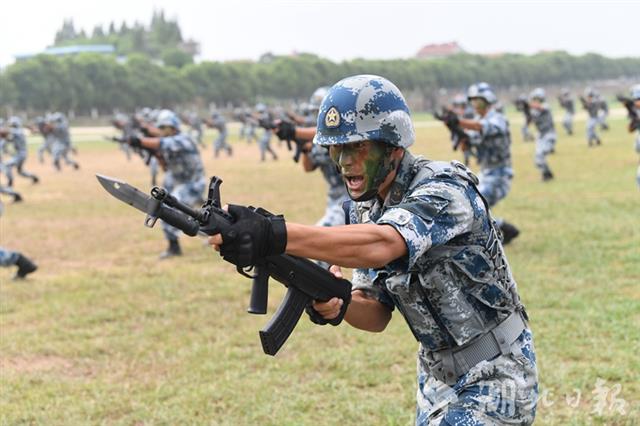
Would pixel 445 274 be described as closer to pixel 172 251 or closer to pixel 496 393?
pixel 496 393

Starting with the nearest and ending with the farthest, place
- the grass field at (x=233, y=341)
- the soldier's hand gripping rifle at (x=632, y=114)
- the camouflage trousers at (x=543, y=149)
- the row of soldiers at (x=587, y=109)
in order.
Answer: the grass field at (x=233, y=341) → the soldier's hand gripping rifle at (x=632, y=114) → the camouflage trousers at (x=543, y=149) → the row of soldiers at (x=587, y=109)

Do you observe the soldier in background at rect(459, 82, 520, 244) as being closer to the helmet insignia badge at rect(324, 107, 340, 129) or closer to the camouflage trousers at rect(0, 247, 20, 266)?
the camouflage trousers at rect(0, 247, 20, 266)

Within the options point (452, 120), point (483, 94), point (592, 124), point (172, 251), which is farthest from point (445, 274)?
point (592, 124)

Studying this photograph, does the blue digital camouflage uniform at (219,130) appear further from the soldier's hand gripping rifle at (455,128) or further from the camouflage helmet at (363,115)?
the camouflage helmet at (363,115)

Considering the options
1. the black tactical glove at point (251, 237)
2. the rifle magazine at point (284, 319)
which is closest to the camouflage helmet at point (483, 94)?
the rifle magazine at point (284, 319)

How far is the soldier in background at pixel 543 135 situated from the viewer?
18.5 metres

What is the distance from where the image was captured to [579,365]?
5.85 m

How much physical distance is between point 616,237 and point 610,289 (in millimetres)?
2987

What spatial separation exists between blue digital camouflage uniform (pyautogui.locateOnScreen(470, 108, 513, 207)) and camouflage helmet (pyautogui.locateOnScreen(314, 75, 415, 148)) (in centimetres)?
785

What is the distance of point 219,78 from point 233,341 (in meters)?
80.8

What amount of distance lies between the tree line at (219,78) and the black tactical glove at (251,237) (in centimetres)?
6986

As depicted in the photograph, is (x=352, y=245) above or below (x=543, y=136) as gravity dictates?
above

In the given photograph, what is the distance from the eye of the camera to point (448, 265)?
9.22ft

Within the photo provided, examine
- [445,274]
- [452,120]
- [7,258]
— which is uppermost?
[452,120]
